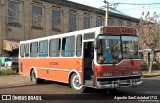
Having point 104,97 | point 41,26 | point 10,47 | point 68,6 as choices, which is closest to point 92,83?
point 104,97

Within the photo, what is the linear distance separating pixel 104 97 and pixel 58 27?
94.4 feet

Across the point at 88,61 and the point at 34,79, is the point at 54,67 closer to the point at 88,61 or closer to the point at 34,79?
the point at 88,61

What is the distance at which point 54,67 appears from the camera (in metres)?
17.8

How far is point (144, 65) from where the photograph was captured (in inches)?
1612

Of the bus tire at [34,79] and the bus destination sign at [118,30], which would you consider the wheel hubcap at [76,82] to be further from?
the bus tire at [34,79]

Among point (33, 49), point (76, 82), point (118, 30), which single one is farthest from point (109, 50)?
point (33, 49)

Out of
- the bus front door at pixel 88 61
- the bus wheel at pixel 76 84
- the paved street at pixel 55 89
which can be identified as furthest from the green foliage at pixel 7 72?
the bus front door at pixel 88 61

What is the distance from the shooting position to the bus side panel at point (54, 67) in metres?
15.8

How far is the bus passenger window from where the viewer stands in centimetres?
1584

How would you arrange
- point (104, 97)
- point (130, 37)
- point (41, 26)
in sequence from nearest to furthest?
point (104, 97) < point (130, 37) < point (41, 26)

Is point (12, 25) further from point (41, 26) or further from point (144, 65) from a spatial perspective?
point (144, 65)

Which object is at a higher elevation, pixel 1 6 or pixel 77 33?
pixel 1 6

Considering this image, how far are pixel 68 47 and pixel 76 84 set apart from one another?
200 cm

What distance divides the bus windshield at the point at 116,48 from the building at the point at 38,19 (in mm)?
19669
